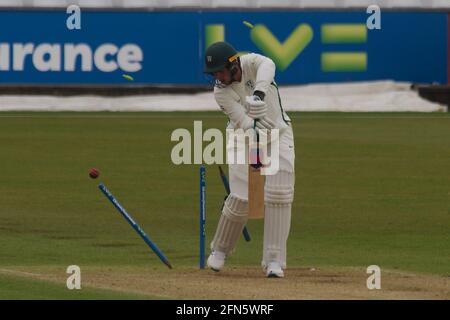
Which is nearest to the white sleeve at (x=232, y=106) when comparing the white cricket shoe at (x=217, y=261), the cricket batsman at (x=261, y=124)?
→ the cricket batsman at (x=261, y=124)

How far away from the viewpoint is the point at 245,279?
13539 millimetres

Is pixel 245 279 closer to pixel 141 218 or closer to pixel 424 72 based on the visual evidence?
pixel 141 218

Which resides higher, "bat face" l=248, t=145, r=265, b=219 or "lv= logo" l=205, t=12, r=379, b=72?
"lv= logo" l=205, t=12, r=379, b=72

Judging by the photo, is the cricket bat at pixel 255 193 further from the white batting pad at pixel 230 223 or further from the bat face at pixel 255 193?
the white batting pad at pixel 230 223

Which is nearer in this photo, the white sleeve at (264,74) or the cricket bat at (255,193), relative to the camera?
the white sleeve at (264,74)

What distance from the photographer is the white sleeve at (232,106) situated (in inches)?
539

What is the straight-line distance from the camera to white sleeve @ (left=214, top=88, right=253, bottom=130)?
13.7 meters

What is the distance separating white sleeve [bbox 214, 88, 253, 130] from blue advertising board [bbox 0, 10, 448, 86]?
78.7ft

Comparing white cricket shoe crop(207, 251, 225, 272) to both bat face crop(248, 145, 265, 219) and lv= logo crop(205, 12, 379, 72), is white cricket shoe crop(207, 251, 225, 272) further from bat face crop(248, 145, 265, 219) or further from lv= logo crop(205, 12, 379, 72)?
lv= logo crop(205, 12, 379, 72)

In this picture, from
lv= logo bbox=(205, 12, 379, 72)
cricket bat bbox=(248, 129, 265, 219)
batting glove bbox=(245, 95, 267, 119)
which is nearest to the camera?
batting glove bbox=(245, 95, 267, 119)

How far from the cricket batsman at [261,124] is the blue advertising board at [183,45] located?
23937 millimetres

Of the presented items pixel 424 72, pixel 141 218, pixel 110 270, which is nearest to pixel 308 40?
pixel 424 72

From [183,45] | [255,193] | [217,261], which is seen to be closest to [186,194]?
[217,261]

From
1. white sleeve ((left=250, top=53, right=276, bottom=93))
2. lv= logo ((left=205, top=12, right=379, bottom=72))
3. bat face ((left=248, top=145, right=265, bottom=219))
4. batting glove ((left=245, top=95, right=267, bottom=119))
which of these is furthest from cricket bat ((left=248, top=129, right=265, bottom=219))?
lv= logo ((left=205, top=12, right=379, bottom=72))
